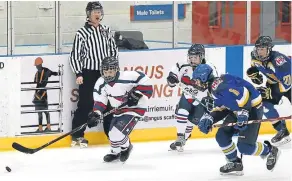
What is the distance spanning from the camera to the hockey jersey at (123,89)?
7.20 m

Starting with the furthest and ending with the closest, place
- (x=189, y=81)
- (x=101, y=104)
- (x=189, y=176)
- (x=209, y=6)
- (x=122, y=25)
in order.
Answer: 1. (x=209, y=6)
2. (x=122, y=25)
3. (x=189, y=81)
4. (x=101, y=104)
5. (x=189, y=176)

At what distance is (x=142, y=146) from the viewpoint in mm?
8055

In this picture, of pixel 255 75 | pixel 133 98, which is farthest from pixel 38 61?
pixel 255 75

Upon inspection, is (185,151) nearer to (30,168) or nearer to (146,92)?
(146,92)

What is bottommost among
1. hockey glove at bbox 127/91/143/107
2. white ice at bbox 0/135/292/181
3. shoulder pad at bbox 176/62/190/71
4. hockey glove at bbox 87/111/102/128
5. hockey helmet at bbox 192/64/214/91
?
white ice at bbox 0/135/292/181

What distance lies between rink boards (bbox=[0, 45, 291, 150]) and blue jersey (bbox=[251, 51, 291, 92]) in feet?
2.51

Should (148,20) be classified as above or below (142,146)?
above

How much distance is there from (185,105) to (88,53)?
0.89 m

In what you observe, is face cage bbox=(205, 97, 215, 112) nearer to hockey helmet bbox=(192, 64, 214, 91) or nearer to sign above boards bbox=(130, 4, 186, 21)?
hockey helmet bbox=(192, 64, 214, 91)

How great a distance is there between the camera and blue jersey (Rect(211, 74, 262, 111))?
6430 millimetres

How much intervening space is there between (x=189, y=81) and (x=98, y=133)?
0.96 m

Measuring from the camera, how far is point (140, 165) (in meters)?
7.21

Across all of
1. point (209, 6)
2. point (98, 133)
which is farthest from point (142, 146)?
point (209, 6)

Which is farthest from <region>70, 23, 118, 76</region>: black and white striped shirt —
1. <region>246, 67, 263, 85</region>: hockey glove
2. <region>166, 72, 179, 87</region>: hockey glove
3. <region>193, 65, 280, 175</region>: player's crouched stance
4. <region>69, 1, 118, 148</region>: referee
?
<region>193, 65, 280, 175</region>: player's crouched stance
